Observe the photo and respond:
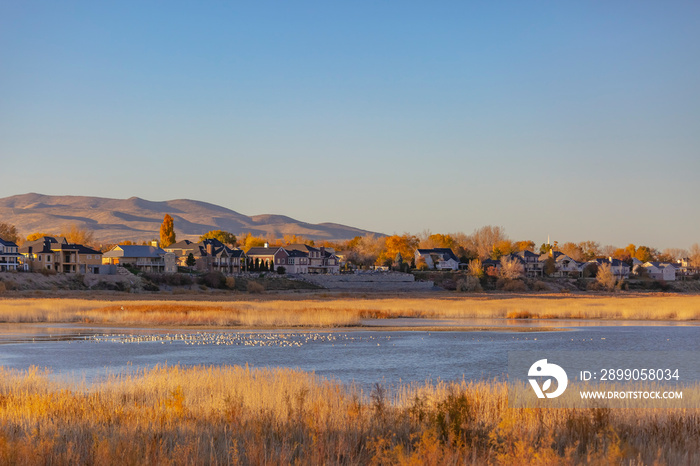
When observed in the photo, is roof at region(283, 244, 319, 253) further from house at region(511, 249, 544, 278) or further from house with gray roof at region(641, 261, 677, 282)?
house with gray roof at region(641, 261, 677, 282)

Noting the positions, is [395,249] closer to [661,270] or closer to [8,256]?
[661,270]

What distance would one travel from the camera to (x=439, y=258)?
15725 cm

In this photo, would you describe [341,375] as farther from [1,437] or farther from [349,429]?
[1,437]

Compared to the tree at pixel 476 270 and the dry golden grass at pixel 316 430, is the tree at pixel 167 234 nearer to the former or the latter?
the tree at pixel 476 270

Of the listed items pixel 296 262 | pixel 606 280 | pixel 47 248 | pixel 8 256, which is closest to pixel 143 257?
pixel 47 248

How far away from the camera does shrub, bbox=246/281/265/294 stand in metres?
97.8

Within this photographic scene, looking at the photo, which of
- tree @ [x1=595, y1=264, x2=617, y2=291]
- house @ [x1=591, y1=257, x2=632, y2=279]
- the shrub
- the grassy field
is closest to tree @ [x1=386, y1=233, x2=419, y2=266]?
house @ [x1=591, y1=257, x2=632, y2=279]

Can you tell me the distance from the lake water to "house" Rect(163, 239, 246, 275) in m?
88.2

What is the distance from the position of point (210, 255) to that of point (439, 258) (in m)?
51.2

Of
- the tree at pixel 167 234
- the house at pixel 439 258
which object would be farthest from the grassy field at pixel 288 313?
the tree at pixel 167 234

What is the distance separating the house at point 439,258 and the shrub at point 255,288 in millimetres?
60333

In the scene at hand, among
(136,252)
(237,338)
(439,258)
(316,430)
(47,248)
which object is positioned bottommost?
(237,338)

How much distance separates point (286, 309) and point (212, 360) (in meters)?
26.9

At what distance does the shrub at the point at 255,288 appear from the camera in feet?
321
